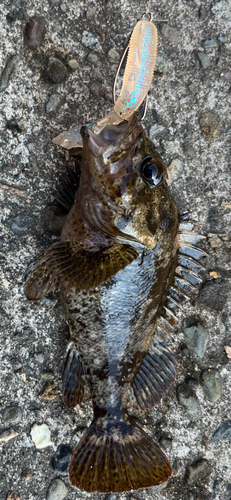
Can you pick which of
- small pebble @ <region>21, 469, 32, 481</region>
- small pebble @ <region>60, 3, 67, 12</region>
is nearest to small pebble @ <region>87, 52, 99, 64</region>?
small pebble @ <region>60, 3, 67, 12</region>

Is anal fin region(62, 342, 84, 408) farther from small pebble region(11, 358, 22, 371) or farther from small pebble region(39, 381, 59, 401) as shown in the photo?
small pebble region(11, 358, 22, 371)

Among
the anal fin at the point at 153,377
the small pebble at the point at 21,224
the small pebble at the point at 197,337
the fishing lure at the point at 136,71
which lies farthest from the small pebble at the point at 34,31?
the small pebble at the point at 197,337

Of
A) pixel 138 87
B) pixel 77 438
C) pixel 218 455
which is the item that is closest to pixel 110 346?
pixel 77 438

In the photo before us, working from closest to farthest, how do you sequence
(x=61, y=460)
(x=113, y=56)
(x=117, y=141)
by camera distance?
1. (x=117, y=141)
2. (x=61, y=460)
3. (x=113, y=56)

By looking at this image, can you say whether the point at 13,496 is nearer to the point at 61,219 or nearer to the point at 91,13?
the point at 61,219

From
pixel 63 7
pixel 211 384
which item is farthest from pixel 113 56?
pixel 211 384

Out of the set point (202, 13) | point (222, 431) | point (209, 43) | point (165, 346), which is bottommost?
point (222, 431)

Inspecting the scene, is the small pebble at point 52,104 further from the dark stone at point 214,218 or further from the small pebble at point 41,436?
the small pebble at point 41,436

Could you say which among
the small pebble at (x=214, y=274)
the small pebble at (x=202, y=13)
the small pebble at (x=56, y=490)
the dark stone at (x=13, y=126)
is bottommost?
the small pebble at (x=56, y=490)
